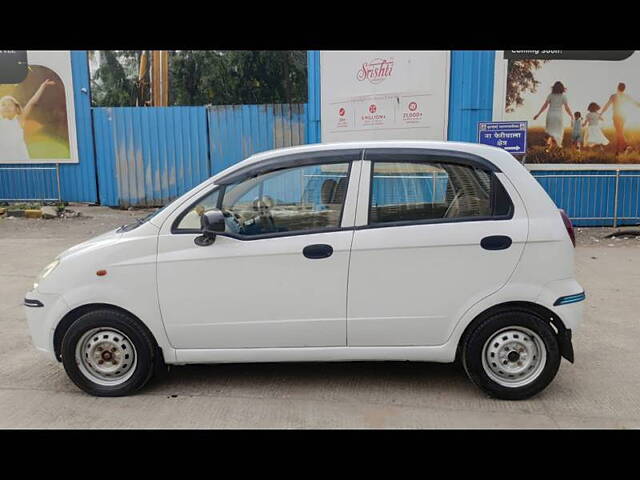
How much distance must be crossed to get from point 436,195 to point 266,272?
4.26 ft

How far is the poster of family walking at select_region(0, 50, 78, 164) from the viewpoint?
13.3 metres

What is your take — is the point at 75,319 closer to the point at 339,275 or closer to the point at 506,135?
the point at 339,275

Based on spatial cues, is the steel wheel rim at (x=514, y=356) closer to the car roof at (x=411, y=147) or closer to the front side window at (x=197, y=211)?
the car roof at (x=411, y=147)

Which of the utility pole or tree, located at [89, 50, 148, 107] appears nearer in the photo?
the utility pole

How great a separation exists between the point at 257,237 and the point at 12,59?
41.8ft

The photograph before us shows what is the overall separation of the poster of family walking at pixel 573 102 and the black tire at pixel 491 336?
22.5 ft

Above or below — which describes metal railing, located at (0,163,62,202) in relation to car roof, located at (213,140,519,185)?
below

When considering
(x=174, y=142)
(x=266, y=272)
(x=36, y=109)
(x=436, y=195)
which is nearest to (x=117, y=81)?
(x=36, y=109)

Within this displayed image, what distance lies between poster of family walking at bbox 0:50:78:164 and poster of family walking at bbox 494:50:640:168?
1025 centimetres

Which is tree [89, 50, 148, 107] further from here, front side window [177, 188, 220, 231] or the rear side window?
the rear side window

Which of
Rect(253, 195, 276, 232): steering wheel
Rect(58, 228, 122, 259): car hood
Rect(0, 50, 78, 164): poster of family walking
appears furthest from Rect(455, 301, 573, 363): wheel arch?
Rect(0, 50, 78, 164): poster of family walking

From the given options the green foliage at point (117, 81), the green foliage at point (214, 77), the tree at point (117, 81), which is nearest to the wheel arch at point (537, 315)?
the green foliage at point (214, 77)

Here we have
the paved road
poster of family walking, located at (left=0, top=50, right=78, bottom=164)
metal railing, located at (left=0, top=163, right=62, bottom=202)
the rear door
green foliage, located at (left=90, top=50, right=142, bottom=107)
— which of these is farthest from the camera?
green foliage, located at (left=90, top=50, right=142, bottom=107)

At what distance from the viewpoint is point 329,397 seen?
152 inches
